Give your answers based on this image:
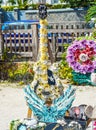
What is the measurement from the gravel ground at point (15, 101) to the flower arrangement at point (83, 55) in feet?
1.85

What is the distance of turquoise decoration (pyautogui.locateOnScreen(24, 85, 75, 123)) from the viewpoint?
20.4ft

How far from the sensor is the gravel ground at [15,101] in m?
7.84

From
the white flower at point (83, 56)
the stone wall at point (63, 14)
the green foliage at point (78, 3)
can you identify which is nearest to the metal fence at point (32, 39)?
the white flower at point (83, 56)

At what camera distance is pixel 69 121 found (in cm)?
601

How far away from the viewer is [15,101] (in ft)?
29.8

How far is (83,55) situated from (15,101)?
5.95ft

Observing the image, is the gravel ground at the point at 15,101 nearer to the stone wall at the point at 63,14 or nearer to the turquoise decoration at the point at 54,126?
the turquoise decoration at the point at 54,126

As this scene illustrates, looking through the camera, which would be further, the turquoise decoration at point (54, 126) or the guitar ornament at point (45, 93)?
the guitar ornament at point (45, 93)

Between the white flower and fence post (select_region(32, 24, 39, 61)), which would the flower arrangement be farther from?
fence post (select_region(32, 24, 39, 61))

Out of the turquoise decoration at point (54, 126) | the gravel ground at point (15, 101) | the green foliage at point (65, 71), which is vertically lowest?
the gravel ground at point (15, 101)

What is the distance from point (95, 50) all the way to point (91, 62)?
0.95 ft

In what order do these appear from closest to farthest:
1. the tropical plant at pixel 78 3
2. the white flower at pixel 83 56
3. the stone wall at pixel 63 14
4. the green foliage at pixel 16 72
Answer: the white flower at pixel 83 56, the green foliage at pixel 16 72, the tropical plant at pixel 78 3, the stone wall at pixel 63 14

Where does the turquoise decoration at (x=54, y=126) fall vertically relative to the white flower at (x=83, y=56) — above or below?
below

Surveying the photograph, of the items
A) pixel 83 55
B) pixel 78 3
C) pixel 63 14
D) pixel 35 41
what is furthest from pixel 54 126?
pixel 78 3
